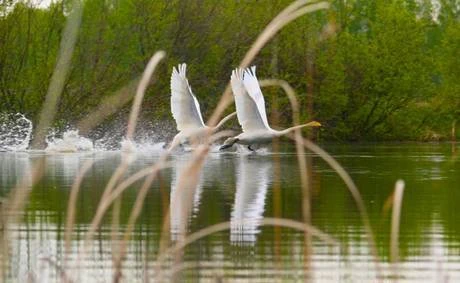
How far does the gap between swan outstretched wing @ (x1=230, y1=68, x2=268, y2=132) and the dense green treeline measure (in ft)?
32.5

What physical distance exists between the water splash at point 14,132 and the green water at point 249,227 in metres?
11.0

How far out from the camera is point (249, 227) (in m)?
12.1

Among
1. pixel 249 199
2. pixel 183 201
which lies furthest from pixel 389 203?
pixel 249 199

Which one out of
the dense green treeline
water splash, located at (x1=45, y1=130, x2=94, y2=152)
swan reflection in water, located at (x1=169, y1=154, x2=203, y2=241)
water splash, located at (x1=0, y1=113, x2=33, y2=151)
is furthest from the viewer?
the dense green treeline

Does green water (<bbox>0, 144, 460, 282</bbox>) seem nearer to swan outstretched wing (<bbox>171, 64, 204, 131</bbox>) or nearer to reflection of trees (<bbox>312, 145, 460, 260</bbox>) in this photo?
reflection of trees (<bbox>312, 145, 460, 260</bbox>)

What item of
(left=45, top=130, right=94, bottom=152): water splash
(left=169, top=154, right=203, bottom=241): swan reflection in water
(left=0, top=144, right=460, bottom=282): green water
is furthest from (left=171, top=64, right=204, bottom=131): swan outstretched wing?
(left=45, top=130, right=94, bottom=152): water splash

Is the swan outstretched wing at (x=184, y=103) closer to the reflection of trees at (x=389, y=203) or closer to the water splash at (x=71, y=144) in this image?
the reflection of trees at (x=389, y=203)

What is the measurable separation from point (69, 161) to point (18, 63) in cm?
1746

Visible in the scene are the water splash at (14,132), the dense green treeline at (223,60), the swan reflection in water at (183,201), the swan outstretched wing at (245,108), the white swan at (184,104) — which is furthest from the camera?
the dense green treeline at (223,60)

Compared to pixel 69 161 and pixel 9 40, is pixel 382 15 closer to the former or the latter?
pixel 9 40

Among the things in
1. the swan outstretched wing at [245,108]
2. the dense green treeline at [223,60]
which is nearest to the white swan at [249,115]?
the swan outstretched wing at [245,108]

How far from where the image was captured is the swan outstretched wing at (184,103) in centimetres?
2703

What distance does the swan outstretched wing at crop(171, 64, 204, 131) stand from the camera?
2703 cm

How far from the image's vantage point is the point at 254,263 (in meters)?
9.31
